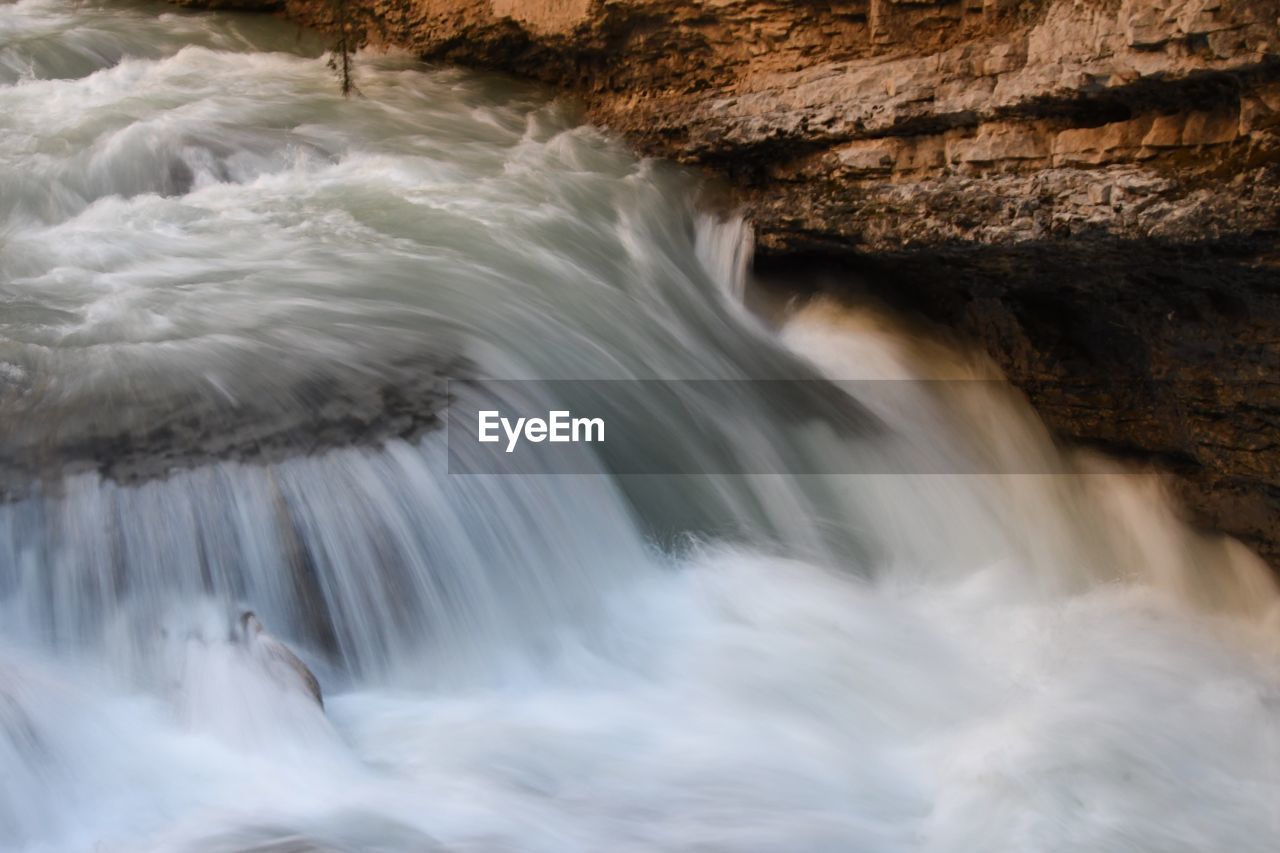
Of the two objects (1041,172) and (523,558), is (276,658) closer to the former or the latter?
(523,558)

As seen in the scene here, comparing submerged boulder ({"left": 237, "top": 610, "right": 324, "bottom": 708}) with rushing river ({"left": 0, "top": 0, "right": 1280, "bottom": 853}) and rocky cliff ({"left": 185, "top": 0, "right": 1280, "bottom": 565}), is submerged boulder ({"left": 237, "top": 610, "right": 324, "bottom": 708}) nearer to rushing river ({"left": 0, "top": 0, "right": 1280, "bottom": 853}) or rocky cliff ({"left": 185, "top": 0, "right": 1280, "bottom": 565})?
rushing river ({"left": 0, "top": 0, "right": 1280, "bottom": 853})

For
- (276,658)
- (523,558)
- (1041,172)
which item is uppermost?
(1041,172)

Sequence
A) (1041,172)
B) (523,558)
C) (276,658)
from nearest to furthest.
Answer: (276,658) → (523,558) → (1041,172)

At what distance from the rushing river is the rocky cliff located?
0.26 m

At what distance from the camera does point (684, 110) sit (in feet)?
20.6

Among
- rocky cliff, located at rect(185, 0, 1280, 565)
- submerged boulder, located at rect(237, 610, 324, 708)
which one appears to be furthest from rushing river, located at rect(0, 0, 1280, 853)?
rocky cliff, located at rect(185, 0, 1280, 565)

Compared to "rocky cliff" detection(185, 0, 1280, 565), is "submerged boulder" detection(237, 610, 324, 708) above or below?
below

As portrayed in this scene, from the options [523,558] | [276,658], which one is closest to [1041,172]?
[523,558]

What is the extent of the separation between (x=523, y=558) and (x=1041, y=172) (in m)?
2.13

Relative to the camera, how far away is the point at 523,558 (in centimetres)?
394

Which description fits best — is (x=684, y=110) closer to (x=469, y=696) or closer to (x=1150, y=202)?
(x=1150, y=202)

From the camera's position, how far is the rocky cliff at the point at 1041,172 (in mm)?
4008

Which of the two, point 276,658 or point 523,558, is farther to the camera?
point 523,558

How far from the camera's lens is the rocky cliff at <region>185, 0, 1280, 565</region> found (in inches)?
158
